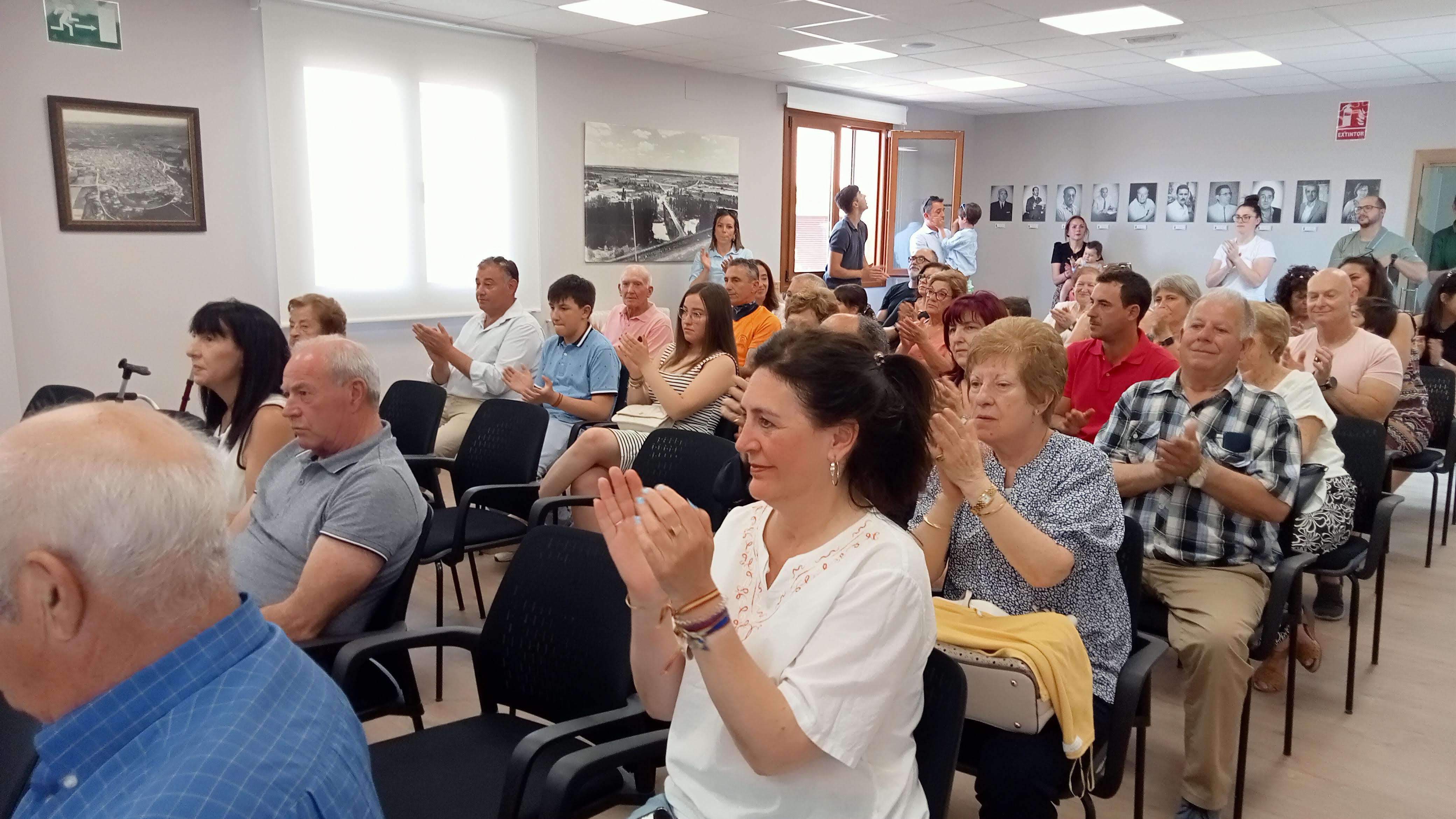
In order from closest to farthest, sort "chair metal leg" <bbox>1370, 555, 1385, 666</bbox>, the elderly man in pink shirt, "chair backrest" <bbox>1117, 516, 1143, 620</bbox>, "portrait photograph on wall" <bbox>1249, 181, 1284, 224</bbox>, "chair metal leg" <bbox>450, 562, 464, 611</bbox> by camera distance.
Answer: "chair backrest" <bbox>1117, 516, 1143, 620</bbox>
"chair metal leg" <bbox>1370, 555, 1385, 666</bbox>
"chair metal leg" <bbox>450, 562, 464, 611</bbox>
the elderly man in pink shirt
"portrait photograph on wall" <bbox>1249, 181, 1284, 224</bbox>

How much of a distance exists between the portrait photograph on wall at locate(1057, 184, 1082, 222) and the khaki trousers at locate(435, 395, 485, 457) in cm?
874

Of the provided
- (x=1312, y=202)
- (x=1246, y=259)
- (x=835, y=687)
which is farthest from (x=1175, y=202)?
(x=835, y=687)

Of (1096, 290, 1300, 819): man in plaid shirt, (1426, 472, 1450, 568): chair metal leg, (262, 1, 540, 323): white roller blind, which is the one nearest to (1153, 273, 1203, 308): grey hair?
(1096, 290, 1300, 819): man in plaid shirt

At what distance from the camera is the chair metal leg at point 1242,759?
8.00 ft

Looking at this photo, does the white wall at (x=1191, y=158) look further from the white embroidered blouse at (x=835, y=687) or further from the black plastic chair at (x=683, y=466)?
the white embroidered blouse at (x=835, y=687)

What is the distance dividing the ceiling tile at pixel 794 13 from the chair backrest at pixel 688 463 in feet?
11.8

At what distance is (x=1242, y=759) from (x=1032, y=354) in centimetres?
132

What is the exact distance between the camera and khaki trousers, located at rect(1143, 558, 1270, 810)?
7.63 ft

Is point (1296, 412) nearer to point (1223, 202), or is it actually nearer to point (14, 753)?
point (14, 753)

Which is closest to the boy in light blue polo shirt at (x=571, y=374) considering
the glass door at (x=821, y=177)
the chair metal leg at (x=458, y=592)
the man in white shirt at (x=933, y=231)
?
the chair metal leg at (x=458, y=592)

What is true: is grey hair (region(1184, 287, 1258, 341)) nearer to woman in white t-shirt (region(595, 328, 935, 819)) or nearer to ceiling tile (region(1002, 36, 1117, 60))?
woman in white t-shirt (region(595, 328, 935, 819))

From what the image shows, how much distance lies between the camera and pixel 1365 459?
330 cm

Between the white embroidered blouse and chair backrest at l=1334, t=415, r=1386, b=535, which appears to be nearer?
the white embroidered blouse

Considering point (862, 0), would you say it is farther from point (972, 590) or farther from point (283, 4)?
point (972, 590)
